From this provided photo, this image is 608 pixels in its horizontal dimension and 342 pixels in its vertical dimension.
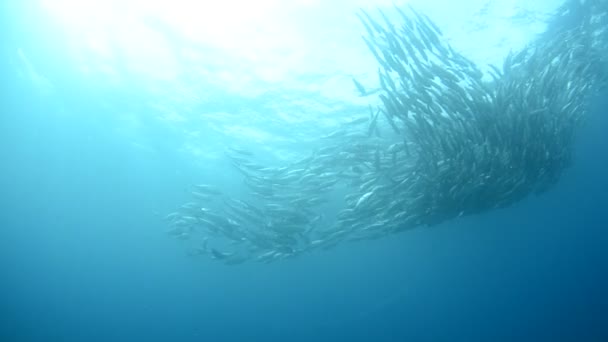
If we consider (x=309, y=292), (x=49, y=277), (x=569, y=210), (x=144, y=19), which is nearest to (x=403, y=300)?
(x=309, y=292)

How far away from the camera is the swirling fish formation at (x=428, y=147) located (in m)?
9.34

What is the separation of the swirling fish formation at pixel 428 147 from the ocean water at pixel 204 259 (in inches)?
133

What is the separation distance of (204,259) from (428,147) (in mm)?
31904

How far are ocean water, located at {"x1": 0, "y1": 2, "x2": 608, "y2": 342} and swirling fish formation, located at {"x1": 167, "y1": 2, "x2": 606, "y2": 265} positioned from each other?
11.1ft

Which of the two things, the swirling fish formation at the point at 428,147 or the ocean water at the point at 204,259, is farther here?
the ocean water at the point at 204,259

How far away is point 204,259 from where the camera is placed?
38688 mm

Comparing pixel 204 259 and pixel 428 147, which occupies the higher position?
pixel 204 259

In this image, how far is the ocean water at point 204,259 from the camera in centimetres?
1452

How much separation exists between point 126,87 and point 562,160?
17.2m

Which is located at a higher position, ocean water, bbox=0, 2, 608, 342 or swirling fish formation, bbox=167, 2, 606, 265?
ocean water, bbox=0, 2, 608, 342

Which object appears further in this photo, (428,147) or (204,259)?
(204,259)

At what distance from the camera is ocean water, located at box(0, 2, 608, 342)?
14516 millimetres

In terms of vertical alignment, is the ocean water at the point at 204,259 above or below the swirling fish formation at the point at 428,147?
above

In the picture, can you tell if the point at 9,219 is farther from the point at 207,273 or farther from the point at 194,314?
the point at 194,314
